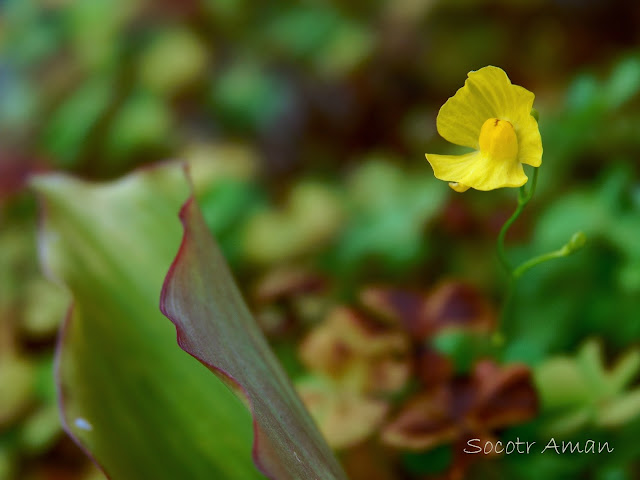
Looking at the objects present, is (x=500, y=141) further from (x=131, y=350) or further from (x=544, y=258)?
(x=131, y=350)

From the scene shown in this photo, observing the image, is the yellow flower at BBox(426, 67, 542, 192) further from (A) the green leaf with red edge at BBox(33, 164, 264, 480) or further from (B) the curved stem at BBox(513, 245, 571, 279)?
(A) the green leaf with red edge at BBox(33, 164, 264, 480)

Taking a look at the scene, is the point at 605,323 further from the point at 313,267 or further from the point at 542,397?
the point at 313,267

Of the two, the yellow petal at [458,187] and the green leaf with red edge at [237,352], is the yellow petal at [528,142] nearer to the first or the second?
the yellow petal at [458,187]

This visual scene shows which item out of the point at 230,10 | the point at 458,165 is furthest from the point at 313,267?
the point at 230,10

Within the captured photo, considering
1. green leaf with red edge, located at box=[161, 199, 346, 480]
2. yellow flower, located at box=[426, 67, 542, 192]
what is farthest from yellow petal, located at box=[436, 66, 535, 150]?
green leaf with red edge, located at box=[161, 199, 346, 480]

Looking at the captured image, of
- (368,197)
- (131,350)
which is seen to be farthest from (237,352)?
(368,197)

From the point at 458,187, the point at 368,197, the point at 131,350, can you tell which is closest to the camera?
the point at 458,187
